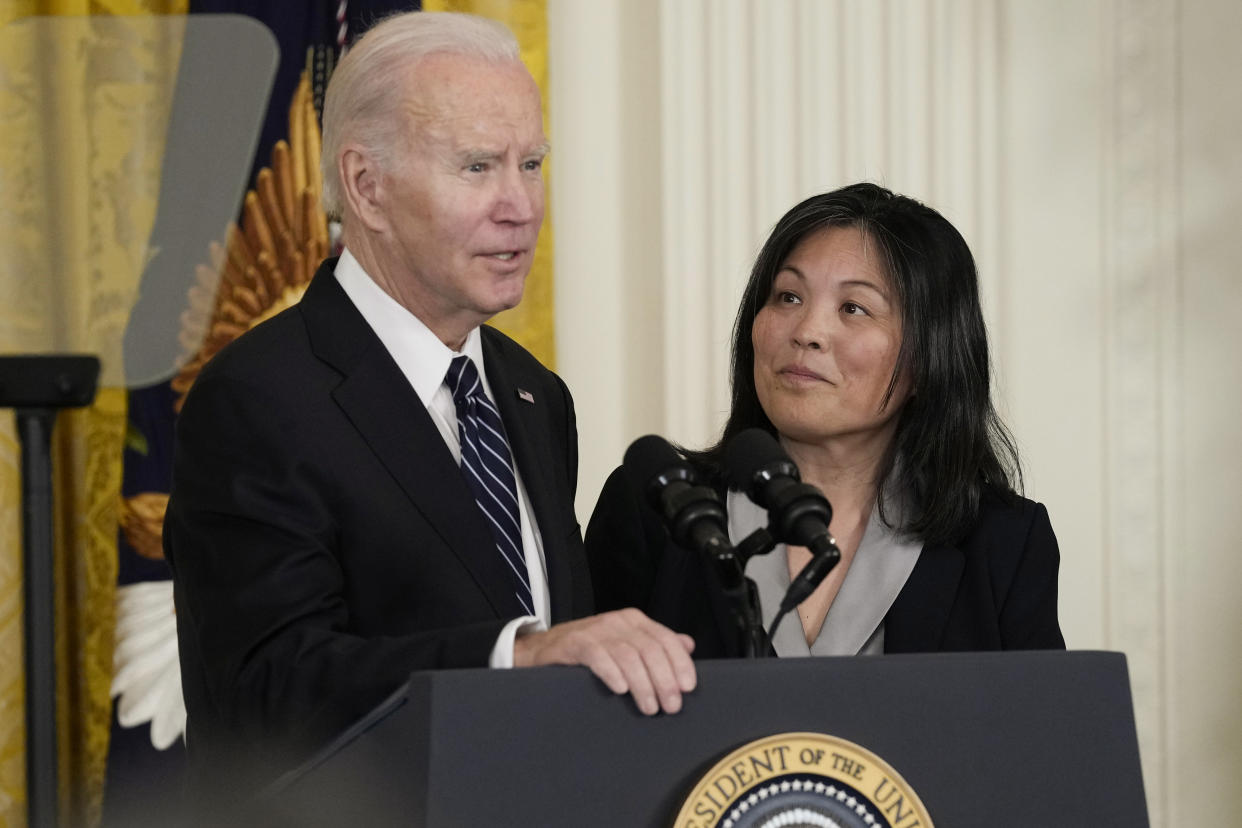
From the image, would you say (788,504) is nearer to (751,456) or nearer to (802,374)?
(751,456)

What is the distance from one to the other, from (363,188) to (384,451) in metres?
0.39

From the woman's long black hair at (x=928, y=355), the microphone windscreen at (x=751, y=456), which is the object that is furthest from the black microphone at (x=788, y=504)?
the woman's long black hair at (x=928, y=355)

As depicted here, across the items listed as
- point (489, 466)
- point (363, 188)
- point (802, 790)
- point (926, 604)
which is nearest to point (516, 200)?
point (363, 188)

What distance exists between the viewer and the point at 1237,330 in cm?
387

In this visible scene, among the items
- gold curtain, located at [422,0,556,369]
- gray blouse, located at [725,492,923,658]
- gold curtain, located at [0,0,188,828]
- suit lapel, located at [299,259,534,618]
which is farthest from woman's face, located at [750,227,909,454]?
gold curtain, located at [0,0,188,828]

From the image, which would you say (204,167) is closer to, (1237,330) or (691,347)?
(691,347)

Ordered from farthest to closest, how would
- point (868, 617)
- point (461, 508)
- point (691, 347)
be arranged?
1. point (691, 347)
2. point (868, 617)
3. point (461, 508)

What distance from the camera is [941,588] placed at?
7.09 feet

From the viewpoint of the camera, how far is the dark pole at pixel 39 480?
1.24m

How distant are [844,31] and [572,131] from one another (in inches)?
29.7

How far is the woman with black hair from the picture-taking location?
216 cm

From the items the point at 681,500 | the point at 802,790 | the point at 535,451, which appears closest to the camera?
the point at 802,790

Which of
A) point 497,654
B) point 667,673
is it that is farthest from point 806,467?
point 667,673

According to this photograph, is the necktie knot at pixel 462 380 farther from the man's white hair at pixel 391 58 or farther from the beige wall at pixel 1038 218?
the beige wall at pixel 1038 218
